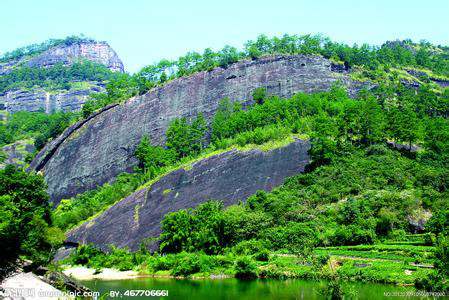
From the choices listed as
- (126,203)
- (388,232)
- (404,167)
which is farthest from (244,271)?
(126,203)

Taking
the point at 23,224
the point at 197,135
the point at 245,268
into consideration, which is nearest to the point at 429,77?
the point at 197,135

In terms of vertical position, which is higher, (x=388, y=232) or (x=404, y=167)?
(x=404, y=167)

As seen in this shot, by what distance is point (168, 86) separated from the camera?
7769 cm

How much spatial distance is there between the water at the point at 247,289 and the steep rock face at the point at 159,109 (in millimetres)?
39221

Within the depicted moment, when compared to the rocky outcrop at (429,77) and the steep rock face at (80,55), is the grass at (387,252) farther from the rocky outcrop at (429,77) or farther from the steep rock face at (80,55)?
the steep rock face at (80,55)

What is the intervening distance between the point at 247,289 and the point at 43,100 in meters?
119

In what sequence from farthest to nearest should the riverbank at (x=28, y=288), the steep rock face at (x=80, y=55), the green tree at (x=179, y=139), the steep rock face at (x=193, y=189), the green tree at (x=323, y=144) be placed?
the steep rock face at (x=80, y=55), the green tree at (x=179, y=139), the steep rock face at (x=193, y=189), the green tree at (x=323, y=144), the riverbank at (x=28, y=288)

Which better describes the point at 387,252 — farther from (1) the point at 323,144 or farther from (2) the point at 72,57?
(2) the point at 72,57

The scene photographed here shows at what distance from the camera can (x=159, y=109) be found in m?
75.2

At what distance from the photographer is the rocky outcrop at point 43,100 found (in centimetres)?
13275

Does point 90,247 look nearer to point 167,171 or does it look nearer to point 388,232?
point 167,171

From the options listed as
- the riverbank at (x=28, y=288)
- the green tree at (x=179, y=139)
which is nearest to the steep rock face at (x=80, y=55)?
the green tree at (x=179, y=139)

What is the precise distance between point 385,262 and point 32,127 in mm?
91004

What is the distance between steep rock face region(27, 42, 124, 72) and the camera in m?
160
